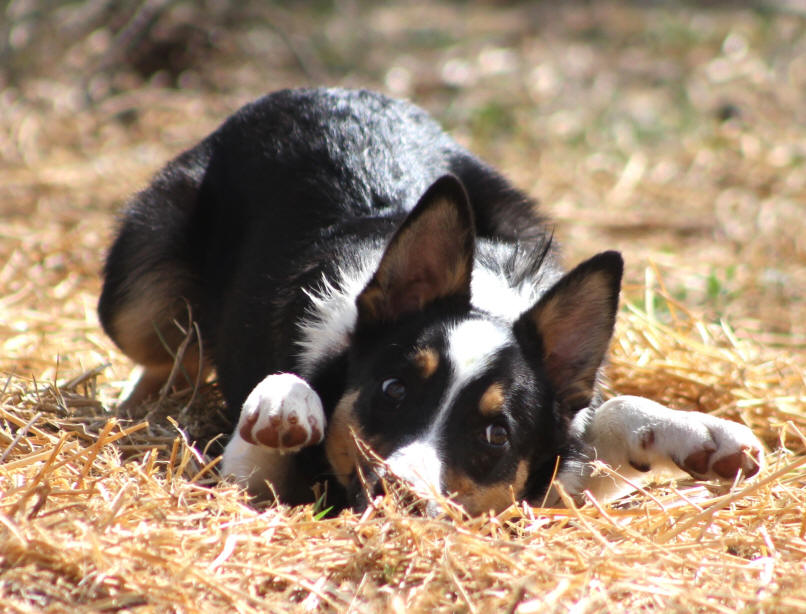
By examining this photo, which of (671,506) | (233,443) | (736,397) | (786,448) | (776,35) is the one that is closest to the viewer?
(671,506)

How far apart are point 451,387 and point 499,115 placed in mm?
8014

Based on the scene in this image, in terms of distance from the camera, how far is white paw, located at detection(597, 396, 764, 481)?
12.1ft

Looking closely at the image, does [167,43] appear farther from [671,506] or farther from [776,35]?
[671,506]

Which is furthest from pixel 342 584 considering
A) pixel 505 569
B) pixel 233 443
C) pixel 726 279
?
pixel 726 279

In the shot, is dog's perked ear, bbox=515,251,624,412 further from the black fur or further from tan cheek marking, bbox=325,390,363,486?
tan cheek marking, bbox=325,390,363,486

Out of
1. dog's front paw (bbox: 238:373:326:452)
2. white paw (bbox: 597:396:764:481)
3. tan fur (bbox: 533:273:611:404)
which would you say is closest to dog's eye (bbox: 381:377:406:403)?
dog's front paw (bbox: 238:373:326:452)

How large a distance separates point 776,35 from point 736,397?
34.8 feet

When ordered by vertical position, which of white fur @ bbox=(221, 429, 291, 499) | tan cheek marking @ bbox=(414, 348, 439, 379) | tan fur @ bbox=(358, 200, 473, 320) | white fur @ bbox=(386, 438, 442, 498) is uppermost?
tan fur @ bbox=(358, 200, 473, 320)

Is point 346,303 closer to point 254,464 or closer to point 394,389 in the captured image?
point 394,389

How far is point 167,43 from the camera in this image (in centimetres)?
1136

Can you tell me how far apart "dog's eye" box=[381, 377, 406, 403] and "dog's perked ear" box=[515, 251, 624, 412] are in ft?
1.85

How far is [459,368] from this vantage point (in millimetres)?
3557

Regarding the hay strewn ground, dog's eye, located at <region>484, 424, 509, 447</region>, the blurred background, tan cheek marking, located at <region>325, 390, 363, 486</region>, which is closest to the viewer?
the hay strewn ground

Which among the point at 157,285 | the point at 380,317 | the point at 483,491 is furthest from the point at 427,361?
the point at 157,285
